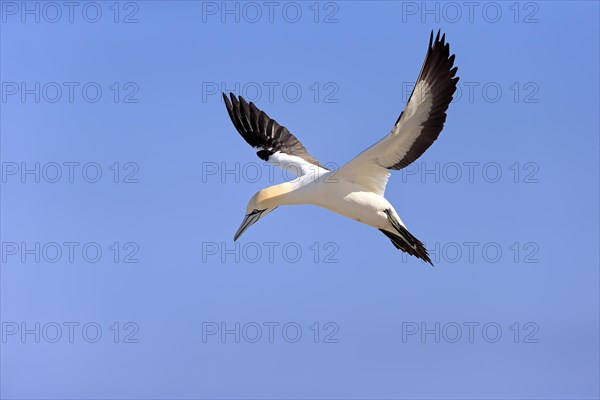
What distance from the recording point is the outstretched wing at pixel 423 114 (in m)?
10.5

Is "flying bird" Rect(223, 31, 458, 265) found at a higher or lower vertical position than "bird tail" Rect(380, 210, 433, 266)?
higher

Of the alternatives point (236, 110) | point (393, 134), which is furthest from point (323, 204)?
point (236, 110)

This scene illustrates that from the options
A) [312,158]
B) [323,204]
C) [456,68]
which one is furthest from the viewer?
[312,158]

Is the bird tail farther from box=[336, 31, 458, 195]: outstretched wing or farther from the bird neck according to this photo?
the bird neck

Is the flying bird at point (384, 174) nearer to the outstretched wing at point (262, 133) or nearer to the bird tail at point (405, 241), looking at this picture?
the bird tail at point (405, 241)

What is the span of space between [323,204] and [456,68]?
2.27 m

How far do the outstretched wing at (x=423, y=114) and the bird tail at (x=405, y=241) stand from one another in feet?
2.43

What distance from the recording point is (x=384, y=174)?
11.4m

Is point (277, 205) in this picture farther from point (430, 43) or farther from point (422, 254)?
point (430, 43)

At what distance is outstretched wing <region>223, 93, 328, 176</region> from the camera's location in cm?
1363

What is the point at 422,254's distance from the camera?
11.5 metres

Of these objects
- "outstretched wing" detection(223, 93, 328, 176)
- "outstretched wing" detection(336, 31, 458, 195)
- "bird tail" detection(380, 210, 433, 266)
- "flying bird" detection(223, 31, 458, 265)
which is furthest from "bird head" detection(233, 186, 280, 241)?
"outstretched wing" detection(223, 93, 328, 176)

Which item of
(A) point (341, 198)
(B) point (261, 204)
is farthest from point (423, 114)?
(B) point (261, 204)

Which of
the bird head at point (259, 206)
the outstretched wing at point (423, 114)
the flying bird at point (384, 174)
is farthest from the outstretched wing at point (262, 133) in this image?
the outstretched wing at point (423, 114)
